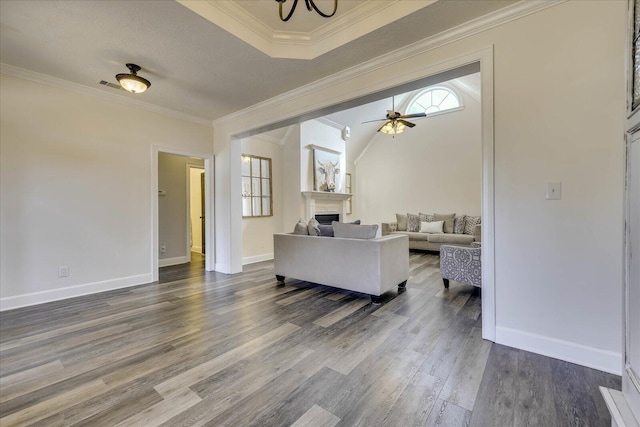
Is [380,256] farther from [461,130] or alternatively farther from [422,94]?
[422,94]

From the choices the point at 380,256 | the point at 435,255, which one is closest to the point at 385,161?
the point at 435,255

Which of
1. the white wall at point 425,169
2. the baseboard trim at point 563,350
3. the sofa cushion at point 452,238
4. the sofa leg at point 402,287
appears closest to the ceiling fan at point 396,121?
the white wall at point 425,169

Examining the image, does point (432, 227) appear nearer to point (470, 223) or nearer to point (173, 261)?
point (470, 223)

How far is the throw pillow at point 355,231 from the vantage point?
324 centimetres

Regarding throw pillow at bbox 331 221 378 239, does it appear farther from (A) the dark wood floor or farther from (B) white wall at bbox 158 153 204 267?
(B) white wall at bbox 158 153 204 267

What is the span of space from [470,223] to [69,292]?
718 cm

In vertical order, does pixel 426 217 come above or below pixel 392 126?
below

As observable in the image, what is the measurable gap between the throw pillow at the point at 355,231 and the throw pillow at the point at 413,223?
13.1 feet

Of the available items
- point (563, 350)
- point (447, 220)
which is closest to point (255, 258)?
point (447, 220)

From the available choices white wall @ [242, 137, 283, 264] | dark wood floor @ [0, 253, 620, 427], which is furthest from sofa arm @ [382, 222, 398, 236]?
dark wood floor @ [0, 253, 620, 427]

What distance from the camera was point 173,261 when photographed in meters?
5.46

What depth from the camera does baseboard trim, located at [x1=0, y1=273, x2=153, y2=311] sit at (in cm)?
297

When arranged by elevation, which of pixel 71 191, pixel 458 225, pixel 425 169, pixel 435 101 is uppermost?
pixel 435 101

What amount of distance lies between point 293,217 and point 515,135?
4.68 meters
